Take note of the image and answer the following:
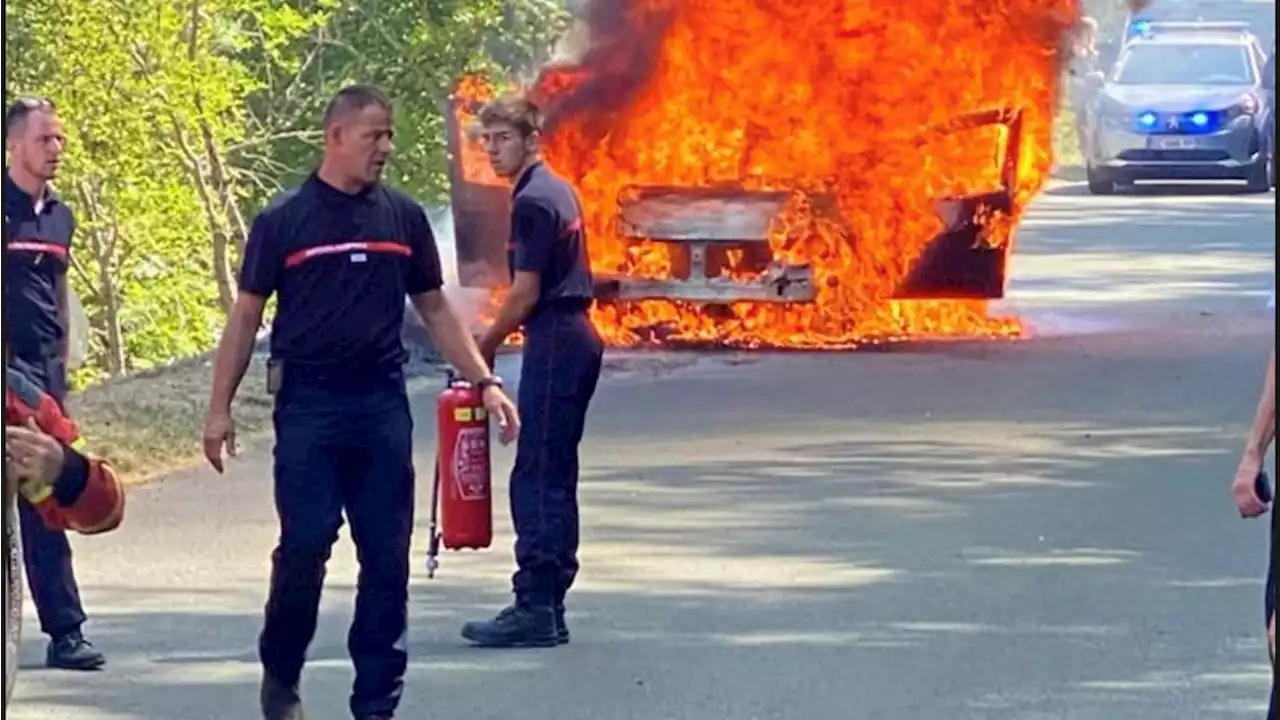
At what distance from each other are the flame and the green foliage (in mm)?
6407

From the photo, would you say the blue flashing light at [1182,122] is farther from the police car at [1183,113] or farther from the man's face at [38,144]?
the man's face at [38,144]

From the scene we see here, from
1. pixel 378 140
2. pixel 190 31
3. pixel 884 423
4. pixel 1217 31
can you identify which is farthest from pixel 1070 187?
pixel 378 140

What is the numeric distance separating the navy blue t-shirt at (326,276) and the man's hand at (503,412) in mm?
508

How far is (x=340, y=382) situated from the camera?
689cm

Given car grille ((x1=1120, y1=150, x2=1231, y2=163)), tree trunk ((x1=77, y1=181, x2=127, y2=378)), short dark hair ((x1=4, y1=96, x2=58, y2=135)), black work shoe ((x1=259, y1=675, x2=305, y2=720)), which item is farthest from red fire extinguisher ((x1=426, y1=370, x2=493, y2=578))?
car grille ((x1=1120, y1=150, x2=1231, y2=163))

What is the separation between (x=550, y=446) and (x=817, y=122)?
838 cm

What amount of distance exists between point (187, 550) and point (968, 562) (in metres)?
2.93

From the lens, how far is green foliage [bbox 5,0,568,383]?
71.7 feet

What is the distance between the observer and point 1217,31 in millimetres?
30234

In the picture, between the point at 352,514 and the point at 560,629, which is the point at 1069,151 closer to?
the point at 560,629

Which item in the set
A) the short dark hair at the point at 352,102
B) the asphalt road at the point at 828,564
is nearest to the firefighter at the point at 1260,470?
the asphalt road at the point at 828,564

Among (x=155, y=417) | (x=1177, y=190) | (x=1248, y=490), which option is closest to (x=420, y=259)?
(x=1248, y=490)

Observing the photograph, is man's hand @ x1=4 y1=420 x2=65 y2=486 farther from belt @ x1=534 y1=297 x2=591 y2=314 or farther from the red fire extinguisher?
belt @ x1=534 y1=297 x2=591 y2=314

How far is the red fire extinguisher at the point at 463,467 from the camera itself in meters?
7.73
